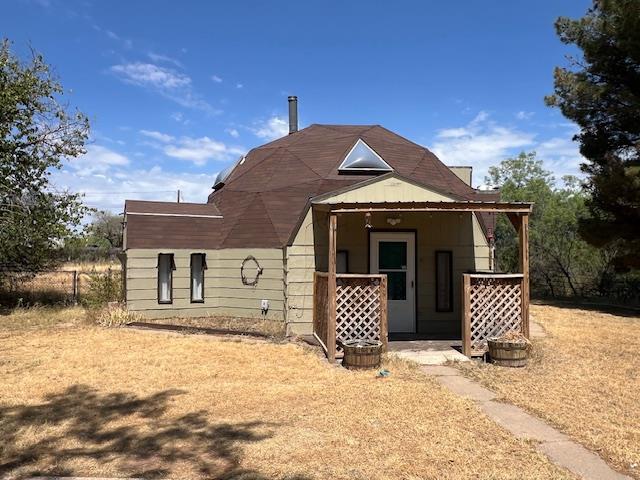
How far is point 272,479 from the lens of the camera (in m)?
4.15

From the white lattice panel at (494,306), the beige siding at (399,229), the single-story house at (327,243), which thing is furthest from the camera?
the beige siding at (399,229)

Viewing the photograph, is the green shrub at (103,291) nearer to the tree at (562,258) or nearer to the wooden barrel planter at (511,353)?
the wooden barrel planter at (511,353)

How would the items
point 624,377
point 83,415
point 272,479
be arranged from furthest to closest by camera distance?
point 624,377
point 83,415
point 272,479

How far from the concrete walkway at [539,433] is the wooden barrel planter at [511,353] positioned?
1.18 m

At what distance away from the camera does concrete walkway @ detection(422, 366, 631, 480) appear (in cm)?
440

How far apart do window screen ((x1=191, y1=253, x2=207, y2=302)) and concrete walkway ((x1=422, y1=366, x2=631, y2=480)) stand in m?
7.59

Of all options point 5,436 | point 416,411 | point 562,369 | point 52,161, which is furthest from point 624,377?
point 52,161

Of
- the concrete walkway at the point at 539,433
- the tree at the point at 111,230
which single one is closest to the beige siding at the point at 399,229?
the concrete walkway at the point at 539,433

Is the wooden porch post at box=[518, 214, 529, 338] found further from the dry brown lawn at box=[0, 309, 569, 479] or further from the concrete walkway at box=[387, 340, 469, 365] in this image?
the dry brown lawn at box=[0, 309, 569, 479]

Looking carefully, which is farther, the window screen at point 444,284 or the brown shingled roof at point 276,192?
the brown shingled roof at point 276,192

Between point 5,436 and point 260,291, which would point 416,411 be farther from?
point 260,291

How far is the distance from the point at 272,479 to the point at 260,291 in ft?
27.5

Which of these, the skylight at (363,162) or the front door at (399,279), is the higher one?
the skylight at (363,162)

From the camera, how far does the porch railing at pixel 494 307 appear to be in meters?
9.11
